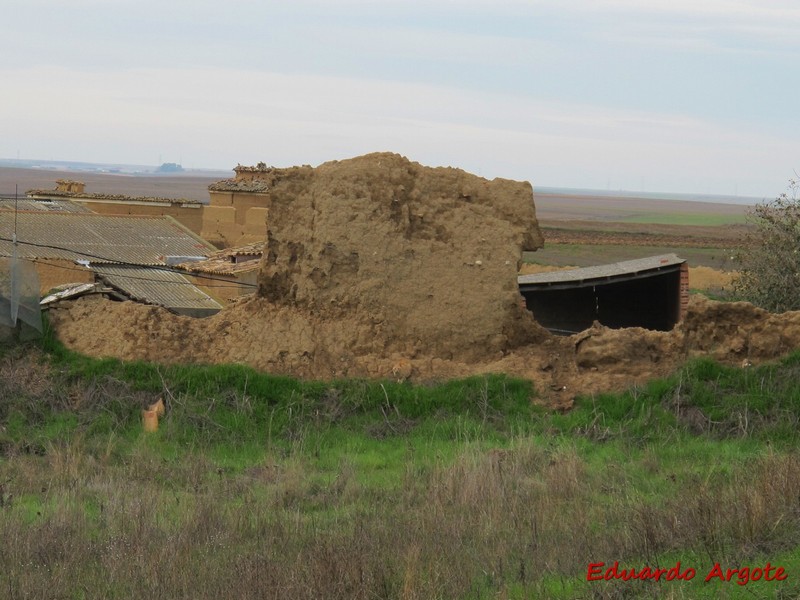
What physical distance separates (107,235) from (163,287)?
7.49 m

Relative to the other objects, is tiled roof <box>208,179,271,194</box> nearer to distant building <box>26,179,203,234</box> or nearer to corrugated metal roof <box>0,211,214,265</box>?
corrugated metal roof <box>0,211,214,265</box>

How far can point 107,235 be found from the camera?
2959cm

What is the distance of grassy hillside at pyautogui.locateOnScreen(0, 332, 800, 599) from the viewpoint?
21.8ft

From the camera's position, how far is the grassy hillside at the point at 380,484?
6641 mm

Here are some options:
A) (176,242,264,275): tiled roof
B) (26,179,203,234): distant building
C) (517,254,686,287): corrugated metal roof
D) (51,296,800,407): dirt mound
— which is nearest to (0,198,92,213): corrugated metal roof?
(26,179,203,234): distant building

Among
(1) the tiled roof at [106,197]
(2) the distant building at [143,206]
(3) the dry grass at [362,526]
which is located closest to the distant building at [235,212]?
(2) the distant building at [143,206]

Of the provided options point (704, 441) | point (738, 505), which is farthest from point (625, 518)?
point (704, 441)

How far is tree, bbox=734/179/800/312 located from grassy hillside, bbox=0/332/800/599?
741cm

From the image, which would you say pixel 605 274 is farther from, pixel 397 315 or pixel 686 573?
pixel 686 573

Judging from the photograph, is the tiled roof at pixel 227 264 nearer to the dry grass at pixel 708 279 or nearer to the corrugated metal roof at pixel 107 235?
the corrugated metal roof at pixel 107 235

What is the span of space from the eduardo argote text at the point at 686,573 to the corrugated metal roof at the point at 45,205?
1091 inches

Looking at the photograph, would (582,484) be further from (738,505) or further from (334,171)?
(334,171)

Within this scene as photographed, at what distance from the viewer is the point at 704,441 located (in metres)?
11.1

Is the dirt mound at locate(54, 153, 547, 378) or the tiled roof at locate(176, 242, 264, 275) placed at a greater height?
the dirt mound at locate(54, 153, 547, 378)
